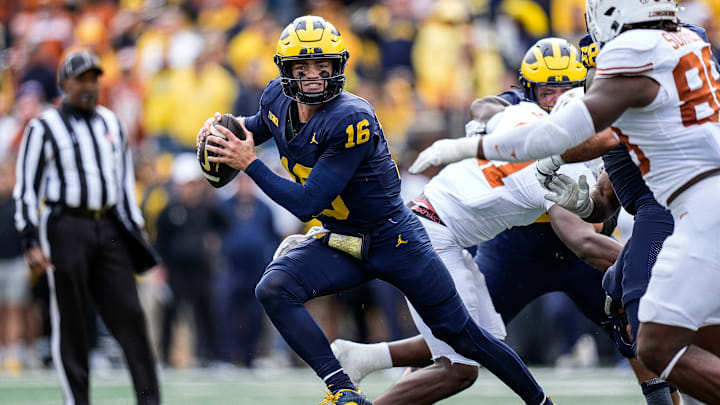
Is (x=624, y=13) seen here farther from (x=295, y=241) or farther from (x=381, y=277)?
(x=295, y=241)

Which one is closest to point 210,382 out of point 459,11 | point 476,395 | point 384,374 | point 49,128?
point 384,374

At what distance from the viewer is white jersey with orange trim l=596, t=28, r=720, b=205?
4105 millimetres

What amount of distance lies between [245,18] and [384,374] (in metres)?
5.12

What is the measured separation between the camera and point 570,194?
16.4 feet

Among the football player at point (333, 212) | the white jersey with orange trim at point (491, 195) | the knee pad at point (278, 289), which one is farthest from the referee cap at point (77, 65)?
the knee pad at point (278, 289)

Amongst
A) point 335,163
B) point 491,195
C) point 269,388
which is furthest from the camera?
point 269,388

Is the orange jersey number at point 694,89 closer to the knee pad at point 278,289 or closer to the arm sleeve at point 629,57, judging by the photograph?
the arm sleeve at point 629,57

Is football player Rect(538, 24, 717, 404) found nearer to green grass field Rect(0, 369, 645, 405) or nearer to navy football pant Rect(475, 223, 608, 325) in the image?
navy football pant Rect(475, 223, 608, 325)

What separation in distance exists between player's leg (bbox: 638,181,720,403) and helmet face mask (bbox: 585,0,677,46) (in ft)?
2.18

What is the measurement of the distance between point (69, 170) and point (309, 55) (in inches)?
104

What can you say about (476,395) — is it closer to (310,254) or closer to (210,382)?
(210,382)

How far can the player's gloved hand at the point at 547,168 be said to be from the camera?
4.90 meters

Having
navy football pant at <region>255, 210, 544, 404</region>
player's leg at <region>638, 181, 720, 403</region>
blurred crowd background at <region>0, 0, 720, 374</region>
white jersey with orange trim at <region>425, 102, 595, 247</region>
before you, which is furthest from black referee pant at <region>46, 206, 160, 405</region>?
player's leg at <region>638, 181, 720, 403</region>

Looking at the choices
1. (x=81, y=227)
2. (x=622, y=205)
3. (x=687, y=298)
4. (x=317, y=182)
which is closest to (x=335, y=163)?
(x=317, y=182)
